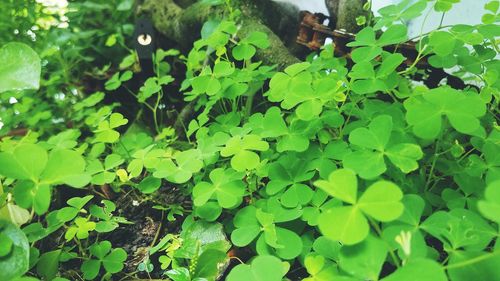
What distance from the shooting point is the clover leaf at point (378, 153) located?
2.81 ft

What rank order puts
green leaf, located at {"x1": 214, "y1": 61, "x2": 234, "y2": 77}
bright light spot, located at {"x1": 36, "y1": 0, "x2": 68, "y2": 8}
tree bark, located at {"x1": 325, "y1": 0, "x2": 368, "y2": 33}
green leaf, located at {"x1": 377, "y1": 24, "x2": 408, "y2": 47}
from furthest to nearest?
bright light spot, located at {"x1": 36, "y1": 0, "x2": 68, "y2": 8} → tree bark, located at {"x1": 325, "y1": 0, "x2": 368, "y2": 33} → green leaf, located at {"x1": 214, "y1": 61, "x2": 234, "y2": 77} → green leaf, located at {"x1": 377, "y1": 24, "x2": 408, "y2": 47}

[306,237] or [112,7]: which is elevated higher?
[112,7]

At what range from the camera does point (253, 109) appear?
64.3 inches

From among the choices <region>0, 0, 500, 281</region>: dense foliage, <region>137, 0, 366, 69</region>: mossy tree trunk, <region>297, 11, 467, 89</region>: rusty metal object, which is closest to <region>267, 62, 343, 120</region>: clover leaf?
<region>0, 0, 500, 281</region>: dense foliage

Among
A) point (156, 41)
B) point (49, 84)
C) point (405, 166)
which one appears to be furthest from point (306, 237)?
A: point (49, 84)

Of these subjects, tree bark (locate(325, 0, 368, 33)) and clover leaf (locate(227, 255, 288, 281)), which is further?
tree bark (locate(325, 0, 368, 33))

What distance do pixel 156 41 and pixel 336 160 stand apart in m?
1.56

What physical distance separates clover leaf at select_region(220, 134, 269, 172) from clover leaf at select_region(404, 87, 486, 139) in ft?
1.37

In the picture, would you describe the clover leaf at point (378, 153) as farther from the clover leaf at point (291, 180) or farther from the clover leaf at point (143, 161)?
the clover leaf at point (143, 161)

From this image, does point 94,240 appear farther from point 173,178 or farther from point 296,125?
point 296,125

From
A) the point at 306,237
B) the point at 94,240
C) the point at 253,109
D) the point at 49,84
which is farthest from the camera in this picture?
the point at 49,84

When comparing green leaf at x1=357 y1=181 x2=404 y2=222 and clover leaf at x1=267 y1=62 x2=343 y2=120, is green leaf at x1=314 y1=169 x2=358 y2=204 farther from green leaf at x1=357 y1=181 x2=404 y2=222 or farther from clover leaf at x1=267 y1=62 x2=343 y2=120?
clover leaf at x1=267 y1=62 x2=343 y2=120

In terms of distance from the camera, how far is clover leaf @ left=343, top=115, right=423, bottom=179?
857 millimetres

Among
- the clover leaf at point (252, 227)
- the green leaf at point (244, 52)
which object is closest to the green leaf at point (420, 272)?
the clover leaf at point (252, 227)
